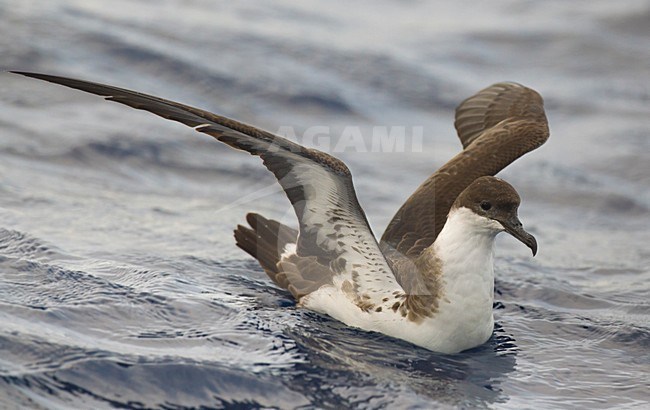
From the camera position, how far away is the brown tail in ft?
24.2

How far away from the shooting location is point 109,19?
14.2 meters

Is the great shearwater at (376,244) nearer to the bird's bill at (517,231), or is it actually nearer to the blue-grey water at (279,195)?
the bird's bill at (517,231)

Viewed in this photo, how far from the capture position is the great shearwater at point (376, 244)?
19.8 feet

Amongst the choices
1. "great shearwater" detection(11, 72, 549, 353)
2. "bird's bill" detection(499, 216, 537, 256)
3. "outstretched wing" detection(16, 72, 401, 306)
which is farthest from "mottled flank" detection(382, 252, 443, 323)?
"bird's bill" detection(499, 216, 537, 256)


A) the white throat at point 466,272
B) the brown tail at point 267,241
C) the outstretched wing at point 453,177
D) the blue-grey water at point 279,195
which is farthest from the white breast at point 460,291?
the brown tail at point 267,241

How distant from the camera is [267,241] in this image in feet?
24.6

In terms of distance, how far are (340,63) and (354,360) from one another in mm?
8002

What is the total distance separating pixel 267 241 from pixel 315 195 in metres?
1.05

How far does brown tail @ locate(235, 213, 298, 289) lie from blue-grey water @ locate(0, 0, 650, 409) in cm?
22

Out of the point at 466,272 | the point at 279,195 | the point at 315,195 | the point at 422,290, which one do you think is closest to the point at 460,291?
the point at 466,272

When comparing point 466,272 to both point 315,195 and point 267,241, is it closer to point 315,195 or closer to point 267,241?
point 315,195

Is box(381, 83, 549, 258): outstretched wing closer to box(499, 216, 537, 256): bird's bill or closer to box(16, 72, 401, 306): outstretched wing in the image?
box(16, 72, 401, 306): outstretched wing

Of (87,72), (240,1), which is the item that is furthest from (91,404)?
(240,1)

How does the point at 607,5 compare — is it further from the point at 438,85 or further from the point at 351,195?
the point at 351,195
